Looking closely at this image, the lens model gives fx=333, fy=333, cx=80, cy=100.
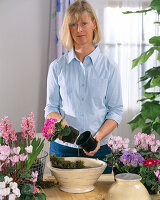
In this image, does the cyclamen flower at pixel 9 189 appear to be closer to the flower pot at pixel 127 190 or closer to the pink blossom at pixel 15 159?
the pink blossom at pixel 15 159

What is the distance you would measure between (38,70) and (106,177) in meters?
2.58

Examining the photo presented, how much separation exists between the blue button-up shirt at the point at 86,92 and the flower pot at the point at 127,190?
72cm

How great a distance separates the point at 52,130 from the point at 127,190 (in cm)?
41

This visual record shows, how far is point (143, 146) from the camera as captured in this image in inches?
59.1

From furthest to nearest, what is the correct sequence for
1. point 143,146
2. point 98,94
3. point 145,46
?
point 145,46, point 98,94, point 143,146

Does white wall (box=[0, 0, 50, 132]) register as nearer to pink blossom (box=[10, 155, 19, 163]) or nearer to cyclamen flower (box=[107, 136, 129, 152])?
cyclamen flower (box=[107, 136, 129, 152])

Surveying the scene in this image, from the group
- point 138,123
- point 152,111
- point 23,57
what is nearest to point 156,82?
point 152,111

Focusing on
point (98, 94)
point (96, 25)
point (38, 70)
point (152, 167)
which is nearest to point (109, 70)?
point (98, 94)

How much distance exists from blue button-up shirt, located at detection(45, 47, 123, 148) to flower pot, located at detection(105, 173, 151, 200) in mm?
722

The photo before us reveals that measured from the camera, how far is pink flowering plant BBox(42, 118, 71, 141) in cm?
143

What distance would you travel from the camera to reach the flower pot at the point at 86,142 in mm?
1535

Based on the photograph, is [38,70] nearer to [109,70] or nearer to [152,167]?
[109,70]

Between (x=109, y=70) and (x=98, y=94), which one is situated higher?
(x=109, y=70)

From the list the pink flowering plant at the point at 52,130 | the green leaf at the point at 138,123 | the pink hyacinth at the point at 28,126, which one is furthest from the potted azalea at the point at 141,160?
the green leaf at the point at 138,123
